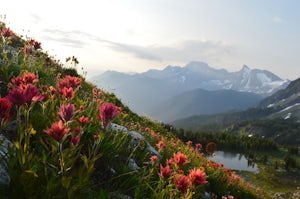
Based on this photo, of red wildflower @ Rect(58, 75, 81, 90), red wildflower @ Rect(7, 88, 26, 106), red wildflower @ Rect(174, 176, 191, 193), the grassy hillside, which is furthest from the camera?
red wildflower @ Rect(58, 75, 81, 90)

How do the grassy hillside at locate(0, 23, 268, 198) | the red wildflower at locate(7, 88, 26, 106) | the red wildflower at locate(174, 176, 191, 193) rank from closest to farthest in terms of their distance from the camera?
1. the red wildflower at locate(7, 88, 26, 106)
2. the grassy hillside at locate(0, 23, 268, 198)
3. the red wildflower at locate(174, 176, 191, 193)

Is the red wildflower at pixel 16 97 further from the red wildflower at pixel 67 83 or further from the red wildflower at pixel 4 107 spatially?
the red wildflower at pixel 67 83

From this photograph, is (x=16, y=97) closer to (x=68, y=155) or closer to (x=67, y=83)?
(x=68, y=155)

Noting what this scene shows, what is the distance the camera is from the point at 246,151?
145 meters

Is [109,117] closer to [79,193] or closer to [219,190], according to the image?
[79,193]

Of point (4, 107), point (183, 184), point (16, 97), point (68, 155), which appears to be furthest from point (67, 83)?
point (183, 184)

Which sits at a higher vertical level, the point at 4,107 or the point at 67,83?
the point at 67,83

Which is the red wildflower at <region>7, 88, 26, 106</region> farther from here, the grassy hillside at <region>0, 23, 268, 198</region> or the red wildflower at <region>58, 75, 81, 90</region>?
the red wildflower at <region>58, 75, 81, 90</region>

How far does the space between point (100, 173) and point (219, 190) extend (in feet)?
19.9

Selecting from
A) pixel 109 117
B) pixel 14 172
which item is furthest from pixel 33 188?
pixel 109 117

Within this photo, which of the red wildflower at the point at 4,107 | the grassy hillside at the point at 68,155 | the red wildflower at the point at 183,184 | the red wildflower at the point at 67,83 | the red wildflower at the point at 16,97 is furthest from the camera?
the red wildflower at the point at 67,83

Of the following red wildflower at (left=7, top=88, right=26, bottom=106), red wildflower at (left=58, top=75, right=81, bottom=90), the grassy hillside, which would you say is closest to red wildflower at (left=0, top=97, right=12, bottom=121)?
the grassy hillside

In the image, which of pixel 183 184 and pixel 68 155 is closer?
pixel 68 155

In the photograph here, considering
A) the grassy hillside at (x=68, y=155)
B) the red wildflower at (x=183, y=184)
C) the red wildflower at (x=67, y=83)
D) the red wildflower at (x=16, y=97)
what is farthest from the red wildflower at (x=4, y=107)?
the red wildflower at (x=67, y=83)
